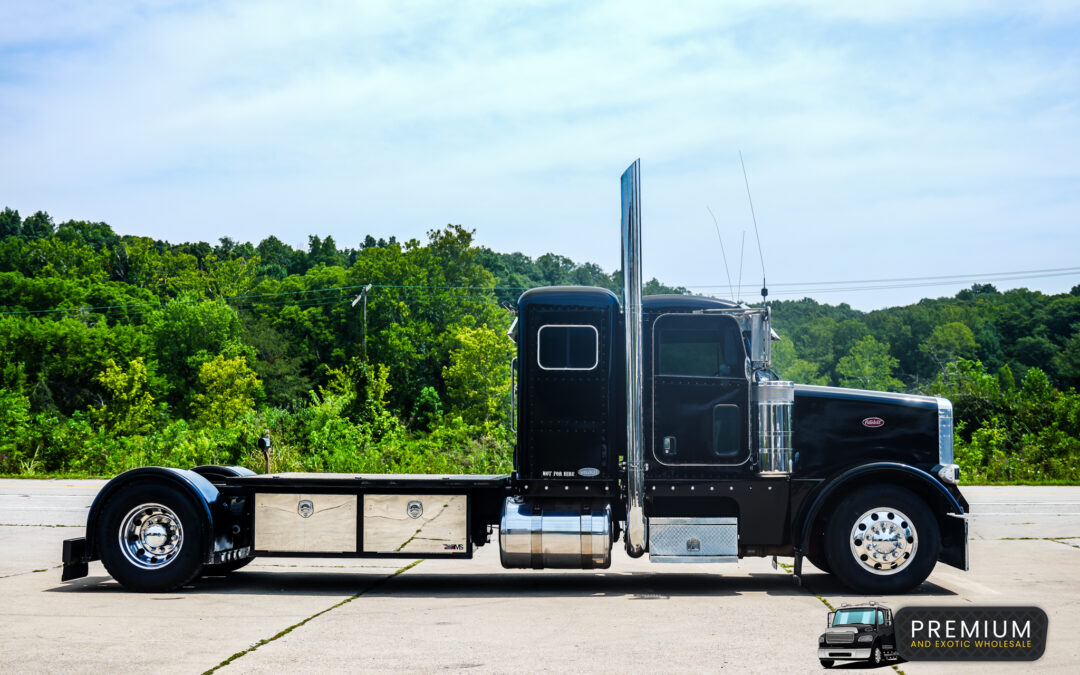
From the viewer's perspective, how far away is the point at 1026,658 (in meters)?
7.52

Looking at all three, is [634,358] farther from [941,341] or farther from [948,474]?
[941,341]

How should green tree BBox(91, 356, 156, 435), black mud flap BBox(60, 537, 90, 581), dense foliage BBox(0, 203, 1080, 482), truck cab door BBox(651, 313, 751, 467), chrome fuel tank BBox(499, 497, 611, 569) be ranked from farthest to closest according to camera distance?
1. green tree BBox(91, 356, 156, 435)
2. dense foliage BBox(0, 203, 1080, 482)
3. truck cab door BBox(651, 313, 751, 467)
4. black mud flap BBox(60, 537, 90, 581)
5. chrome fuel tank BBox(499, 497, 611, 569)

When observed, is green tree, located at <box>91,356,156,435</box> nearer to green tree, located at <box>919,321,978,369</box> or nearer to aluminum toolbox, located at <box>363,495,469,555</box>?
green tree, located at <box>919,321,978,369</box>

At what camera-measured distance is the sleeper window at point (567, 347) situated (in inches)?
421

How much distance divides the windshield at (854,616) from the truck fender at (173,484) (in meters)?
6.30

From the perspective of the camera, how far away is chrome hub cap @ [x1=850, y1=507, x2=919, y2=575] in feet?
33.4

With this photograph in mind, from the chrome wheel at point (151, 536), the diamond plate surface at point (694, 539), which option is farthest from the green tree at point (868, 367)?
the chrome wheel at point (151, 536)

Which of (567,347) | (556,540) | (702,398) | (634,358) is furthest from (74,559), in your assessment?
(702,398)

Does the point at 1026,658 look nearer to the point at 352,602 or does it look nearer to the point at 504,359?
the point at 352,602

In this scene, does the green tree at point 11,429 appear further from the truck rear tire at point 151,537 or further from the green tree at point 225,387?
the green tree at point 225,387

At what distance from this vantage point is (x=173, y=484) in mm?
10719

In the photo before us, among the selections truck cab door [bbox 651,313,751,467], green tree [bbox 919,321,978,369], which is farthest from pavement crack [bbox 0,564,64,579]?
green tree [bbox 919,321,978,369]

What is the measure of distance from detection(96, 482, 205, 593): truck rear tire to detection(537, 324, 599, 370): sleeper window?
397cm

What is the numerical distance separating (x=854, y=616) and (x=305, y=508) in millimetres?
5834
